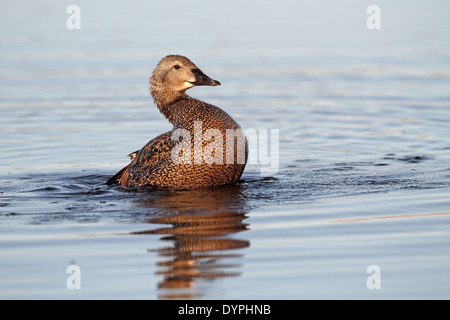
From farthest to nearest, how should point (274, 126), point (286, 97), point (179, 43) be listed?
point (179, 43), point (286, 97), point (274, 126)

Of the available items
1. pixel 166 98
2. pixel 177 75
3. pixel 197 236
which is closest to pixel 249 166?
pixel 166 98

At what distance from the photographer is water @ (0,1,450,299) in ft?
18.9

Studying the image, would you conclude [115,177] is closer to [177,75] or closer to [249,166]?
[177,75]

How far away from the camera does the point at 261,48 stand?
691 inches

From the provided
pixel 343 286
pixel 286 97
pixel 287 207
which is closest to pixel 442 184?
pixel 287 207

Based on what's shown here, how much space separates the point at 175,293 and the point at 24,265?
1.24 m

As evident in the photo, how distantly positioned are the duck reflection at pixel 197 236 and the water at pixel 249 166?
2cm

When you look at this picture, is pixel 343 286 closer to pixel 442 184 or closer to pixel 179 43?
pixel 442 184

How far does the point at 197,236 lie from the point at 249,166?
338 cm

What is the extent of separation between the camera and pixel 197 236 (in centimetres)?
663

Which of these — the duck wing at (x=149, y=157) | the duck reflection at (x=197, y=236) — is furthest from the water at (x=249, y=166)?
the duck wing at (x=149, y=157)

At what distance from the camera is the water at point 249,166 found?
5766 mm

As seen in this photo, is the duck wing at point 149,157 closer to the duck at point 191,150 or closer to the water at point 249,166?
the duck at point 191,150

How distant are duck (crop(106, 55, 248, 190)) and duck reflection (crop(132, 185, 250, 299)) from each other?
0.48 ft
